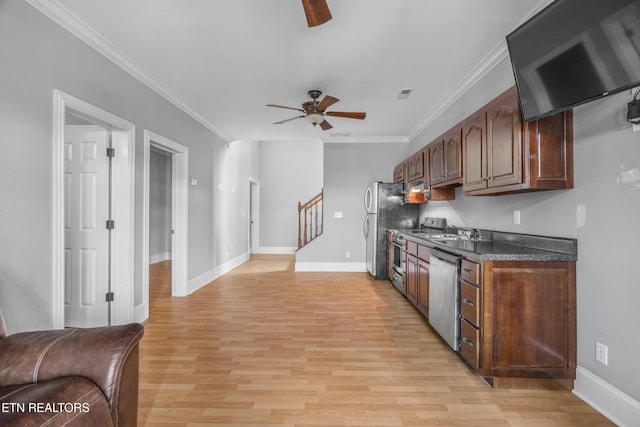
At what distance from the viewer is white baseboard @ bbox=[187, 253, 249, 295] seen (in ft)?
14.3

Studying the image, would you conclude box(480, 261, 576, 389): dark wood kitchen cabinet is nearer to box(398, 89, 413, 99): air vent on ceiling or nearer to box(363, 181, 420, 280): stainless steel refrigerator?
box(398, 89, 413, 99): air vent on ceiling

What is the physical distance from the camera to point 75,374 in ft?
3.74

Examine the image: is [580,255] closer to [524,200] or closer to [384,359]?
[524,200]

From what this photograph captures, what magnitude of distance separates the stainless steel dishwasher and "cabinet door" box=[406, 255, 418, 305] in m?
0.53

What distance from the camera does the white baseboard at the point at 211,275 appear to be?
171 inches

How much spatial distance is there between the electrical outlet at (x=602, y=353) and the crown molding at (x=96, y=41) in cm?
432

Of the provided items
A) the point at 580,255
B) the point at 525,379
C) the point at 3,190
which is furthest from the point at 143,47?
the point at 525,379

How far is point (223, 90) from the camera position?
3.55 meters

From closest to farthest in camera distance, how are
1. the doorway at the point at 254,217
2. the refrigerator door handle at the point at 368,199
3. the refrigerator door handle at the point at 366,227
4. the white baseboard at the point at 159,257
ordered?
the refrigerator door handle at the point at 368,199
the refrigerator door handle at the point at 366,227
the white baseboard at the point at 159,257
the doorway at the point at 254,217

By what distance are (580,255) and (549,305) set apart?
39 centimetres

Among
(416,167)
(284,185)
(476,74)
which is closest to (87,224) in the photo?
(416,167)

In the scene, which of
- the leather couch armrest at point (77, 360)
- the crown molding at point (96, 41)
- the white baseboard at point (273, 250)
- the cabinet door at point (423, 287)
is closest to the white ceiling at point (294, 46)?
the crown molding at point (96, 41)

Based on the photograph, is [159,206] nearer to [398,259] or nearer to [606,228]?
[398,259]

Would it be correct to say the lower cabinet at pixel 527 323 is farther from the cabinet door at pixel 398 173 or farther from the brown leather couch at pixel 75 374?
the cabinet door at pixel 398 173
